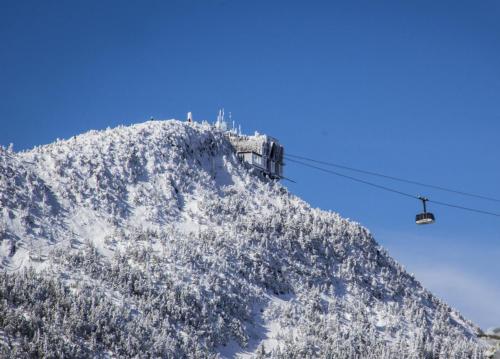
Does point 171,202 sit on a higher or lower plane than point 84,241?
higher

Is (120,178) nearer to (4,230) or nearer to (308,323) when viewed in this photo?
Result: (4,230)

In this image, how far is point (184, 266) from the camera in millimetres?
80750

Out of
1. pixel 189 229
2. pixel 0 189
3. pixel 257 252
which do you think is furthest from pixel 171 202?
pixel 0 189

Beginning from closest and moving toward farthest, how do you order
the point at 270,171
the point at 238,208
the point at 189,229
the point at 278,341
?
1. the point at 278,341
2. the point at 189,229
3. the point at 238,208
4. the point at 270,171

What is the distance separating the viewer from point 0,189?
79.1 metres

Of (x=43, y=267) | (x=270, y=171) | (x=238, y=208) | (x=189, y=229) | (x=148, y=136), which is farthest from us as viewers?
(x=270, y=171)

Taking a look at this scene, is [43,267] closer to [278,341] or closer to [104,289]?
[104,289]

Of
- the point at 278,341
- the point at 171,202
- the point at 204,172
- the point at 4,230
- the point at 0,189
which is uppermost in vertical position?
the point at 204,172

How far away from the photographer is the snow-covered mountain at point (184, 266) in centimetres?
6644

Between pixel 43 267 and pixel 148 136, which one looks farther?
pixel 148 136

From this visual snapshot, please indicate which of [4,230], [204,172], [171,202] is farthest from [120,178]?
[4,230]

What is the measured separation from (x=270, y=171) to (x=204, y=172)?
15601mm

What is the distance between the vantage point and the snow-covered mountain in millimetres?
66438

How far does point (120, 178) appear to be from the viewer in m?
92.8
